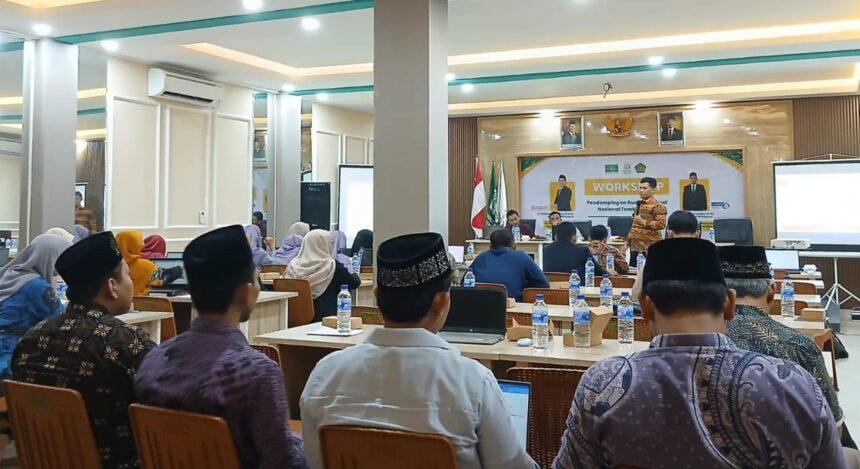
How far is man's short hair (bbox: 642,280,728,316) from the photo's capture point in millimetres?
1477

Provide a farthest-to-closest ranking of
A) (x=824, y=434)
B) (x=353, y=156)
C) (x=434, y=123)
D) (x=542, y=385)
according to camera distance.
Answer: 1. (x=353, y=156)
2. (x=434, y=123)
3. (x=542, y=385)
4. (x=824, y=434)

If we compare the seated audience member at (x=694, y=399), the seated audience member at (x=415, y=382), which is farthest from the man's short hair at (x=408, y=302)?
the seated audience member at (x=694, y=399)

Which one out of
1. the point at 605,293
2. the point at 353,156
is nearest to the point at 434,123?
the point at 605,293

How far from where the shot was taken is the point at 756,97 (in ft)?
34.7

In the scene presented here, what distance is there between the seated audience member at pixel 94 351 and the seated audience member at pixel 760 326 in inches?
72.2

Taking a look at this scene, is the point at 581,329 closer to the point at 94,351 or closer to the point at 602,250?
the point at 94,351

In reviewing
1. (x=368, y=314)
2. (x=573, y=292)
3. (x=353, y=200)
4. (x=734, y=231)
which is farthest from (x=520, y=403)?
(x=353, y=200)

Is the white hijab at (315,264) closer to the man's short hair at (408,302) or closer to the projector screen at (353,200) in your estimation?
the man's short hair at (408,302)

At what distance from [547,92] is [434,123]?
5746mm

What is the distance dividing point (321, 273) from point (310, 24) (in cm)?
283

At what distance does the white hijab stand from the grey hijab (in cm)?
250

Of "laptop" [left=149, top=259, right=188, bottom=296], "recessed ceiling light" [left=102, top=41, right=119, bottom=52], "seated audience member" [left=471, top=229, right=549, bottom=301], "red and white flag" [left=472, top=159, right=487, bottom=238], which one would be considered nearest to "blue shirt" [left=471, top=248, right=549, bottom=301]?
"seated audience member" [left=471, top=229, right=549, bottom=301]

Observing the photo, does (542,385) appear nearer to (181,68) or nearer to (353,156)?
(181,68)

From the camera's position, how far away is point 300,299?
6.01 m
